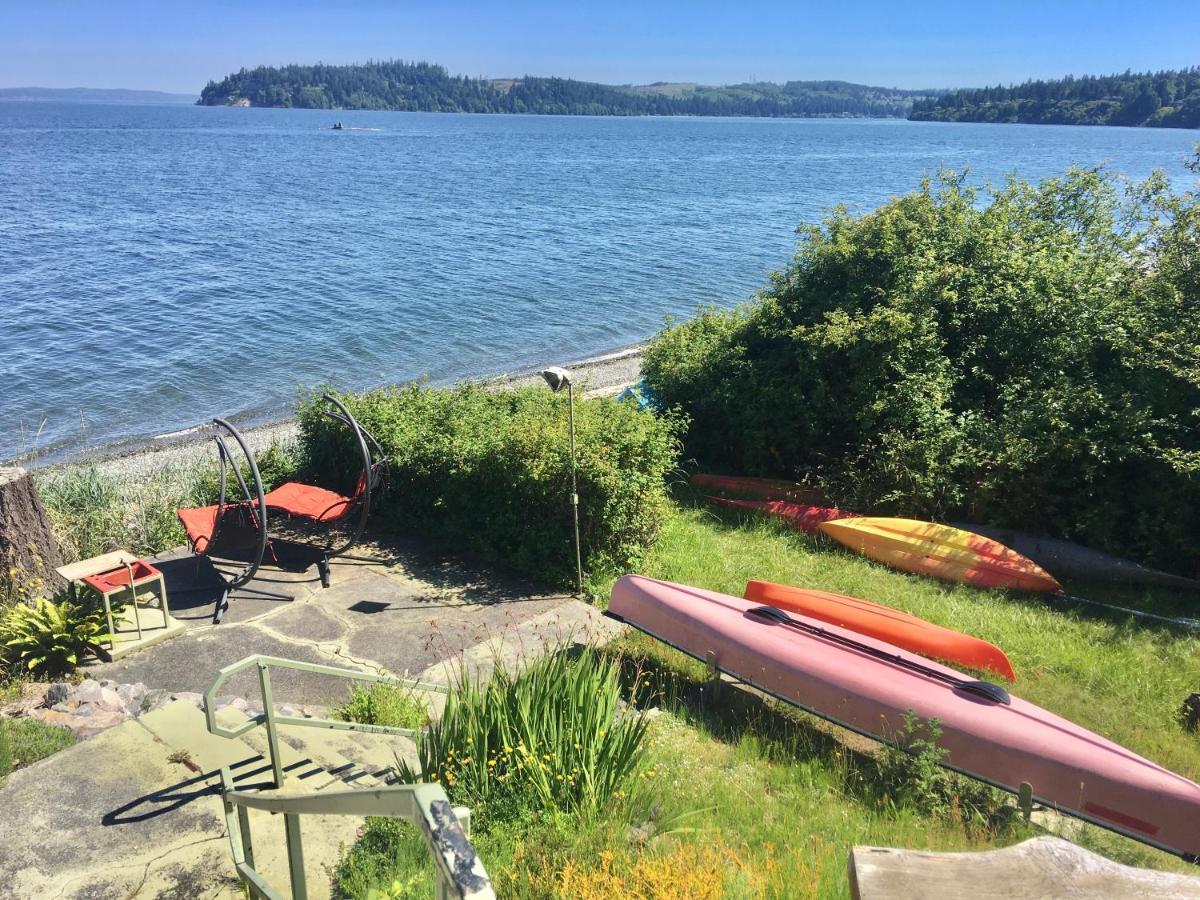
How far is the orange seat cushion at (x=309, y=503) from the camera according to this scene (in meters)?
9.00

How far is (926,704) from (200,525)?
7133mm

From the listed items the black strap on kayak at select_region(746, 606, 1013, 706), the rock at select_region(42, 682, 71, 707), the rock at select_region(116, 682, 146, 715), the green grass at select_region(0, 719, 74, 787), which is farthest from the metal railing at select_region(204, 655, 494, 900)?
the black strap on kayak at select_region(746, 606, 1013, 706)

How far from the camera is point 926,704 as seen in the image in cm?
606

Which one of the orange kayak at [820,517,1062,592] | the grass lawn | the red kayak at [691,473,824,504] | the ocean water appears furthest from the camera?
the ocean water

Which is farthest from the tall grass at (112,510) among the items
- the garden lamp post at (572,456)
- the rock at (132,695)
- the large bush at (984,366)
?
the large bush at (984,366)

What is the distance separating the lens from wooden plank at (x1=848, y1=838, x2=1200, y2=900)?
2.94 metres

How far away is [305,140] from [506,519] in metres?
136

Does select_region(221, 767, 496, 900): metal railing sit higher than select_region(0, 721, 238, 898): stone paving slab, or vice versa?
select_region(221, 767, 496, 900): metal railing

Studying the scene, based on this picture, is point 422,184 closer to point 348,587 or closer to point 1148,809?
point 348,587

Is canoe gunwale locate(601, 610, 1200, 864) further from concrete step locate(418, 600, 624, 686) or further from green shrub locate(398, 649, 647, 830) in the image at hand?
green shrub locate(398, 649, 647, 830)

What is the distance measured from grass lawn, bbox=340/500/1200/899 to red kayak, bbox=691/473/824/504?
1.89 meters

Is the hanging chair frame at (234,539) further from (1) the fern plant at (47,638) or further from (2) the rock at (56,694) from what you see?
(2) the rock at (56,694)

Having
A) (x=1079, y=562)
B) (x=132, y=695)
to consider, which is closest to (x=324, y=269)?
(x=132, y=695)

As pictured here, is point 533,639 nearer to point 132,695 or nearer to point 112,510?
point 132,695
